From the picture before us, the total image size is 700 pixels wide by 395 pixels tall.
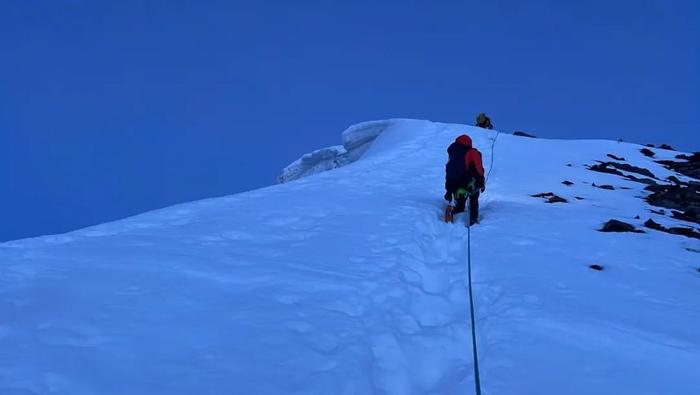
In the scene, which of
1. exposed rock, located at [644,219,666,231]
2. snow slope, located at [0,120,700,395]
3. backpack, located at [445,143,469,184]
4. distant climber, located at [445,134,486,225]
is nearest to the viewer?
snow slope, located at [0,120,700,395]

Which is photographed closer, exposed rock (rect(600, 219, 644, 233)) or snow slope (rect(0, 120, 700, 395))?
snow slope (rect(0, 120, 700, 395))

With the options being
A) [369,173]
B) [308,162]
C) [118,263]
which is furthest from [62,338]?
[308,162]

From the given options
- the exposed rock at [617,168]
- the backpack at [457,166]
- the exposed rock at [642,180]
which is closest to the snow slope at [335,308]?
the backpack at [457,166]

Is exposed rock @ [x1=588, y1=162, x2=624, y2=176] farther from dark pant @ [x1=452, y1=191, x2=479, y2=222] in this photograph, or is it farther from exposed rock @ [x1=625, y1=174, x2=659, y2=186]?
dark pant @ [x1=452, y1=191, x2=479, y2=222]

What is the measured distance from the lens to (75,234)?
5.64m

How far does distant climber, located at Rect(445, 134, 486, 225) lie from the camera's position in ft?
27.9

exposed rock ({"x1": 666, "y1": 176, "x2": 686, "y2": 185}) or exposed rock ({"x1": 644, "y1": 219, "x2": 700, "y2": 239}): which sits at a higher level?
exposed rock ({"x1": 666, "y1": 176, "x2": 686, "y2": 185})

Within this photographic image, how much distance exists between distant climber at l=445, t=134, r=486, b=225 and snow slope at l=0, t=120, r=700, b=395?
1.01m

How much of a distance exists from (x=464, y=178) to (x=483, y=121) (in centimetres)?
1835

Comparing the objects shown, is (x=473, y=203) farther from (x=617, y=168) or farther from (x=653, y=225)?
(x=617, y=168)

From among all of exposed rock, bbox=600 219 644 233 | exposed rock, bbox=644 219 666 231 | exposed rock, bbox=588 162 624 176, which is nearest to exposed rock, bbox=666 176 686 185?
exposed rock, bbox=588 162 624 176

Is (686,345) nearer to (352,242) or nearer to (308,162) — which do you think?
(352,242)

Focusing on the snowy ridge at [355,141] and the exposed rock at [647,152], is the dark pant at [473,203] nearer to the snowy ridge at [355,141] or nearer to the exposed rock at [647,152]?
the exposed rock at [647,152]

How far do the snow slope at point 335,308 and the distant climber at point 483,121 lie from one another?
756 inches
